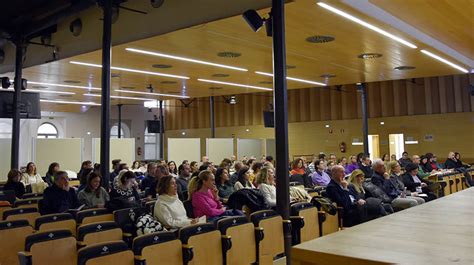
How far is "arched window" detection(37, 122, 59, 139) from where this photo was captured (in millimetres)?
20891

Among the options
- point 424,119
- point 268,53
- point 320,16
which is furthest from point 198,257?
point 424,119

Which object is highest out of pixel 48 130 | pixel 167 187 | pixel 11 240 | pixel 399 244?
pixel 48 130

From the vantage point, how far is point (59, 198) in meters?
5.89

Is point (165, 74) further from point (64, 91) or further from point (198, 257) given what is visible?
point (198, 257)

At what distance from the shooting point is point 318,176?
9.54 metres

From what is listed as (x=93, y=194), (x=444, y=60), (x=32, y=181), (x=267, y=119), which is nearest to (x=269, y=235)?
(x=93, y=194)

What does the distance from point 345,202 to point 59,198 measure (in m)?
4.14

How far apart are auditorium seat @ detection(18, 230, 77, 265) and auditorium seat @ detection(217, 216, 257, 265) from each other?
1.45 metres

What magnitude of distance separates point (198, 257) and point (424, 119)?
15.4 metres

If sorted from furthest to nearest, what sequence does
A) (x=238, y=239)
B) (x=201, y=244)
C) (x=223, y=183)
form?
(x=223, y=183), (x=238, y=239), (x=201, y=244)

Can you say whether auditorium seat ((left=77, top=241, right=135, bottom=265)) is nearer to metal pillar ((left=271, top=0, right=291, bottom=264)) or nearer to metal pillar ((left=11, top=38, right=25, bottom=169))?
metal pillar ((left=271, top=0, right=291, bottom=264))

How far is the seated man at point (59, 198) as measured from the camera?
5789 millimetres

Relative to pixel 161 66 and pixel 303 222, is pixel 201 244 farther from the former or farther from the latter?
pixel 161 66

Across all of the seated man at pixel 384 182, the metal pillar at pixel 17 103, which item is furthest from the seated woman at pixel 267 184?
the metal pillar at pixel 17 103
